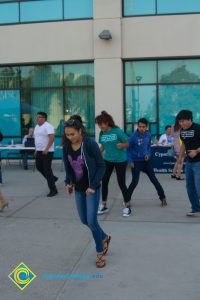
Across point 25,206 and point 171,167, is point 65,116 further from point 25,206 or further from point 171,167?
point 25,206

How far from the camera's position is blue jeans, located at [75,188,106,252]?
181 inches

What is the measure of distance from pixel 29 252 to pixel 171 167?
23.8ft

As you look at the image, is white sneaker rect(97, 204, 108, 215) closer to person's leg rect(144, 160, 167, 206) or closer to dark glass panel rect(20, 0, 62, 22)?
person's leg rect(144, 160, 167, 206)

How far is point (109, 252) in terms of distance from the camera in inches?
204

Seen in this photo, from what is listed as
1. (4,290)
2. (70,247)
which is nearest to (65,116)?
(70,247)

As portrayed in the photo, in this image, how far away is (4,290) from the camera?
4.11 m

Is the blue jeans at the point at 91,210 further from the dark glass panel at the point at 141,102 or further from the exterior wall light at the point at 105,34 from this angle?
the dark glass panel at the point at 141,102

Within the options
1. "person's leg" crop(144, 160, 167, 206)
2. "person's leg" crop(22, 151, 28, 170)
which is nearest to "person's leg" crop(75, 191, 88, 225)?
"person's leg" crop(144, 160, 167, 206)

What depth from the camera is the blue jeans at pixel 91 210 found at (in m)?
4.60

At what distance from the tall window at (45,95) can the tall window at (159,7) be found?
2.31m

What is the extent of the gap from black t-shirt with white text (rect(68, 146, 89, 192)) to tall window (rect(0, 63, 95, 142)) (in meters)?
10.2

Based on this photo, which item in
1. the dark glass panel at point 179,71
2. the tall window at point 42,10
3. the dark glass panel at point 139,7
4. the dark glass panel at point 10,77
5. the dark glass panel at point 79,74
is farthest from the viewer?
the dark glass panel at point 10,77

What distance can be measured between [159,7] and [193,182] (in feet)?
28.5

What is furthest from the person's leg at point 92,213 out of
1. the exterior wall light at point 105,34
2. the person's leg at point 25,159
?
the exterior wall light at point 105,34
